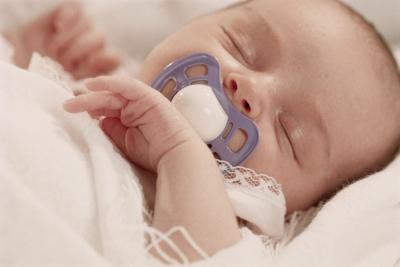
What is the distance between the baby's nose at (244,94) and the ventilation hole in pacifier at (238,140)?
3 cm


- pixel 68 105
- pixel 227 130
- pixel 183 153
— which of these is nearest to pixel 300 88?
pixel 227 130

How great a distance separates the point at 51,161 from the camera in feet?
2.51

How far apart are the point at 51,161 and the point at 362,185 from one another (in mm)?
519

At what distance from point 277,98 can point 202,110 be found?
5.4 inches

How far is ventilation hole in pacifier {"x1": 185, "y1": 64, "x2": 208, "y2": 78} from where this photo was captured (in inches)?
37.8

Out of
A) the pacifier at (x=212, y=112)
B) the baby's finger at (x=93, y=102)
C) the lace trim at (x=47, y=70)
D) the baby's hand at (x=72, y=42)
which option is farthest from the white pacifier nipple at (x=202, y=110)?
the baby's hand at (x=72, y=42)

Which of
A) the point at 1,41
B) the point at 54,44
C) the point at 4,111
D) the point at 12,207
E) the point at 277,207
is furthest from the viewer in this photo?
the point at 54,44

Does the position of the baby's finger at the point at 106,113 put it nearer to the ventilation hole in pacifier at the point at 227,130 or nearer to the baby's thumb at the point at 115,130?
the baby's thumb at the point at 115,130

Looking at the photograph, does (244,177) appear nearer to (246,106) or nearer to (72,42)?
(246,106)

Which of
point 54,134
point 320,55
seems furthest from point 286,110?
point 54,134

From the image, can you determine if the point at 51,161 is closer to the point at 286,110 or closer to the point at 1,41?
the point at 286,110

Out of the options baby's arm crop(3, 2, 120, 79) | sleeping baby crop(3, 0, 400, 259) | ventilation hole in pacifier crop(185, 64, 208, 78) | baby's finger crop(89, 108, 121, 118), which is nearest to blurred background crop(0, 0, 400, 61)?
baby's arm crop(3, 2, 120, 79)

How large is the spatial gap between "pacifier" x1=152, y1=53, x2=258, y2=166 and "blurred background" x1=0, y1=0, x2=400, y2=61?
645mm

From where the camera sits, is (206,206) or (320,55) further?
(320,55)
